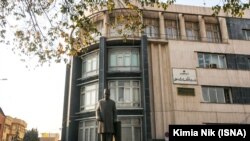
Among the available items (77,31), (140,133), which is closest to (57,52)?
(77,31)

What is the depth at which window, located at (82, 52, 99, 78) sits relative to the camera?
79.5 feet

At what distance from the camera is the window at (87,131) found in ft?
72.5

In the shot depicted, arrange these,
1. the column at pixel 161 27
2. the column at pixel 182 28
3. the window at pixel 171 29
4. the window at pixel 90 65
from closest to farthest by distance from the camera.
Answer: the window at pixel 90 65 < the column at pixel 161 27 < the column at pixel 182 28 < the window at pixel 171 29

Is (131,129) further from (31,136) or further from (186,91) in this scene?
(31,136)

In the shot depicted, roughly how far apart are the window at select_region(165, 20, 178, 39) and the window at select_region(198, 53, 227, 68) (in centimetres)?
294

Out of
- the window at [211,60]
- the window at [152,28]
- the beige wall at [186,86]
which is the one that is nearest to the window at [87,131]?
the beige wall at [186,86]

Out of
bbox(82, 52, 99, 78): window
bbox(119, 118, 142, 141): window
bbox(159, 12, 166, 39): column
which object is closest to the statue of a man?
bbox(119, 118, 142, 141): window

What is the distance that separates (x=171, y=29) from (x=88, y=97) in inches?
385

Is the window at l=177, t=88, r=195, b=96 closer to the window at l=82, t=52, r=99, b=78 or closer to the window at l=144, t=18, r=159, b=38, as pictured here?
the window at l=144, t=18, r=159, b=38

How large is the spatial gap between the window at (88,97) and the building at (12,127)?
3278 centimetres

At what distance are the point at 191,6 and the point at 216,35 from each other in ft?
11.8

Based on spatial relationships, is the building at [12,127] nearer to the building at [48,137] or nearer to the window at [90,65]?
the building at [48,137]

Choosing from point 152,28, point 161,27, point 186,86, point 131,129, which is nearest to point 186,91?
point 186,86

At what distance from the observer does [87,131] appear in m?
22.8
